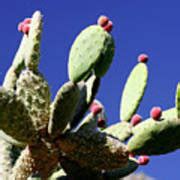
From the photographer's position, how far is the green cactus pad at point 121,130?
3.77m

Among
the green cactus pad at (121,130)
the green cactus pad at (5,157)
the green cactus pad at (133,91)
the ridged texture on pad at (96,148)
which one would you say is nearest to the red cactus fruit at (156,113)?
the ridged texture on pad at (96,148)

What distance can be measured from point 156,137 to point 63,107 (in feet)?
1.69

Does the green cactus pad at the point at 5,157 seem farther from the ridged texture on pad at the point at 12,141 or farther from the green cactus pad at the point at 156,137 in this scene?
the green cactus pad at the point at 156,137

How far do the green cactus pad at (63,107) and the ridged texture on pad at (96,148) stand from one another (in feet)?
0.26

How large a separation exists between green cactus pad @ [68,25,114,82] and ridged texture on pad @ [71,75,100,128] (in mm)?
192

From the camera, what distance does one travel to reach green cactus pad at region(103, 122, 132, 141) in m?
3.77

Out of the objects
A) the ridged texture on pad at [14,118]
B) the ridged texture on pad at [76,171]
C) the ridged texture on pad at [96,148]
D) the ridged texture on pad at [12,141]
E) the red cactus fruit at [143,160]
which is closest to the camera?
the ridged texture on pad at [14,118]

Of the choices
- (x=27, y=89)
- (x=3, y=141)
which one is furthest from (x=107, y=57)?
(x=3, y=141)

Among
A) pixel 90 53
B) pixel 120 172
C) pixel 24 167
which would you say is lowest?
pixel 120 172

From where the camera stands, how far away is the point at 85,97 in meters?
3.69

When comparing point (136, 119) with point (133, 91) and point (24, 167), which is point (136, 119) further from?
point (24, 167)

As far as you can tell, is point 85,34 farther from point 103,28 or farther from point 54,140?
point 54,140

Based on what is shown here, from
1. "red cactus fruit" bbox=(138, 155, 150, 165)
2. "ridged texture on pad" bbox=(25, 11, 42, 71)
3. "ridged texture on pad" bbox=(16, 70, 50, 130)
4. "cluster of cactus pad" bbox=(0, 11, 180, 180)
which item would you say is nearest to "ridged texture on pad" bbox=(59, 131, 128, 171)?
"cluster of cactus pad" bbox=(0, 11, 180, 180)

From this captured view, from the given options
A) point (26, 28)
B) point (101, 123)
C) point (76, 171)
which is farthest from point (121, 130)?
point (26, 28)
